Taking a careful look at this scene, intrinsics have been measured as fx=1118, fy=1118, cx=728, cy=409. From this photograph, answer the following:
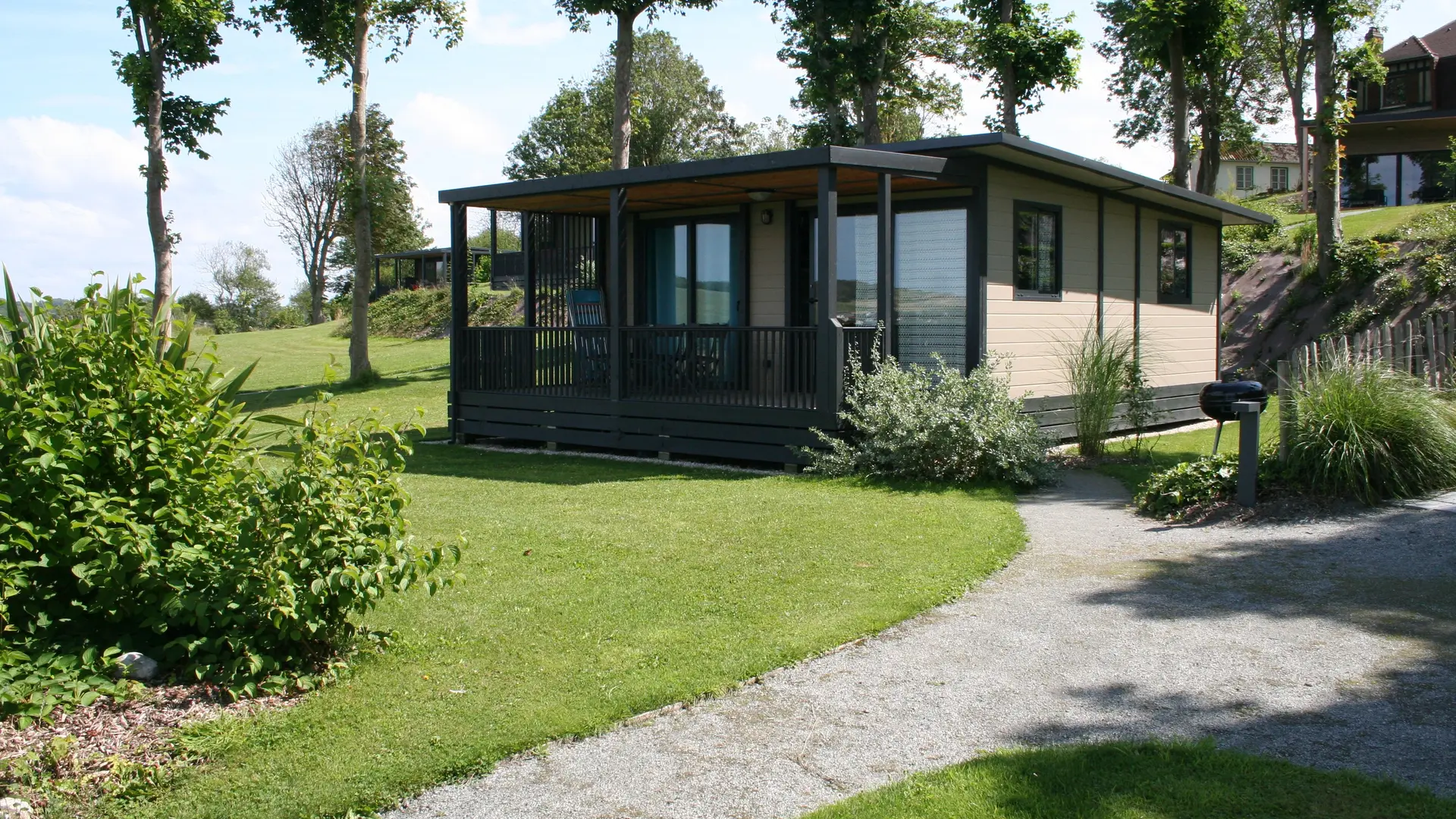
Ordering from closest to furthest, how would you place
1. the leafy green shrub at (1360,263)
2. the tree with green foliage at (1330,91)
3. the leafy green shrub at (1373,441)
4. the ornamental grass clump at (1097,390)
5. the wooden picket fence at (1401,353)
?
the leafy green shrub at (1373,441) < the wooden picket fence at (1401,353) < the ornamental grass clump at (1097,390) < the tree with green foliage at (1330,91) < the leafy green shrub at (1360,263)

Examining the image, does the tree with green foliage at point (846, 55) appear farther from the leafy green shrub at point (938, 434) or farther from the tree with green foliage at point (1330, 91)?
the leafy green shrub at point (938, 434)

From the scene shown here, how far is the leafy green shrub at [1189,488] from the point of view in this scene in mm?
7891

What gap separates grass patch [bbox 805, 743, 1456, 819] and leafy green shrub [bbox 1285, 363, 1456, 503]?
477 cm

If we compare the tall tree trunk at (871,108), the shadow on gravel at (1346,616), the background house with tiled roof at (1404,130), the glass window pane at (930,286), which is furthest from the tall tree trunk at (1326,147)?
the background house with tiled roof at (1404,130)

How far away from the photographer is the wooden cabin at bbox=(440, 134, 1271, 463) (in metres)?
10.5

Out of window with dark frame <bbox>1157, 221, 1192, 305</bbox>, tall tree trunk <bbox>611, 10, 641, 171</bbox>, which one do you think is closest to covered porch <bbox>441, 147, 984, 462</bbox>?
window with dark frame <bbox>1157, 221, 1192, 305</bbox>

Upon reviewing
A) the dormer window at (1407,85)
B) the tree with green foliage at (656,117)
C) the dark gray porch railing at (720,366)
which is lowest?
the dark gray porch railing at (720,366)

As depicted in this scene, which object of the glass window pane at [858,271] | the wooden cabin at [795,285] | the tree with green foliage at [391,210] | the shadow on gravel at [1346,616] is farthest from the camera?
the tree with green foliage at [391,210]

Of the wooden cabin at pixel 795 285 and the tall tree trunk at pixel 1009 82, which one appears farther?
the tall tree trunk at pixel 1009 82

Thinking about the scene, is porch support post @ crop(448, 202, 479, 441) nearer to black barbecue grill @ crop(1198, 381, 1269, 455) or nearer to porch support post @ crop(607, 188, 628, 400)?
porch support post @ crop(607, 188, 628, 400)

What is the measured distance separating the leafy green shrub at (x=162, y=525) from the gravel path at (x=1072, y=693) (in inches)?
44.2

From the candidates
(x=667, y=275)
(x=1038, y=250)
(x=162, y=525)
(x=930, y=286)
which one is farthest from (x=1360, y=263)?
(x=162, y=525)

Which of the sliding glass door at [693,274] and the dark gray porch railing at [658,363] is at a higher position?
the sliding glass door at [693,274]

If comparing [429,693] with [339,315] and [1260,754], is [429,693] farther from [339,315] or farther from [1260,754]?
[339,315]
